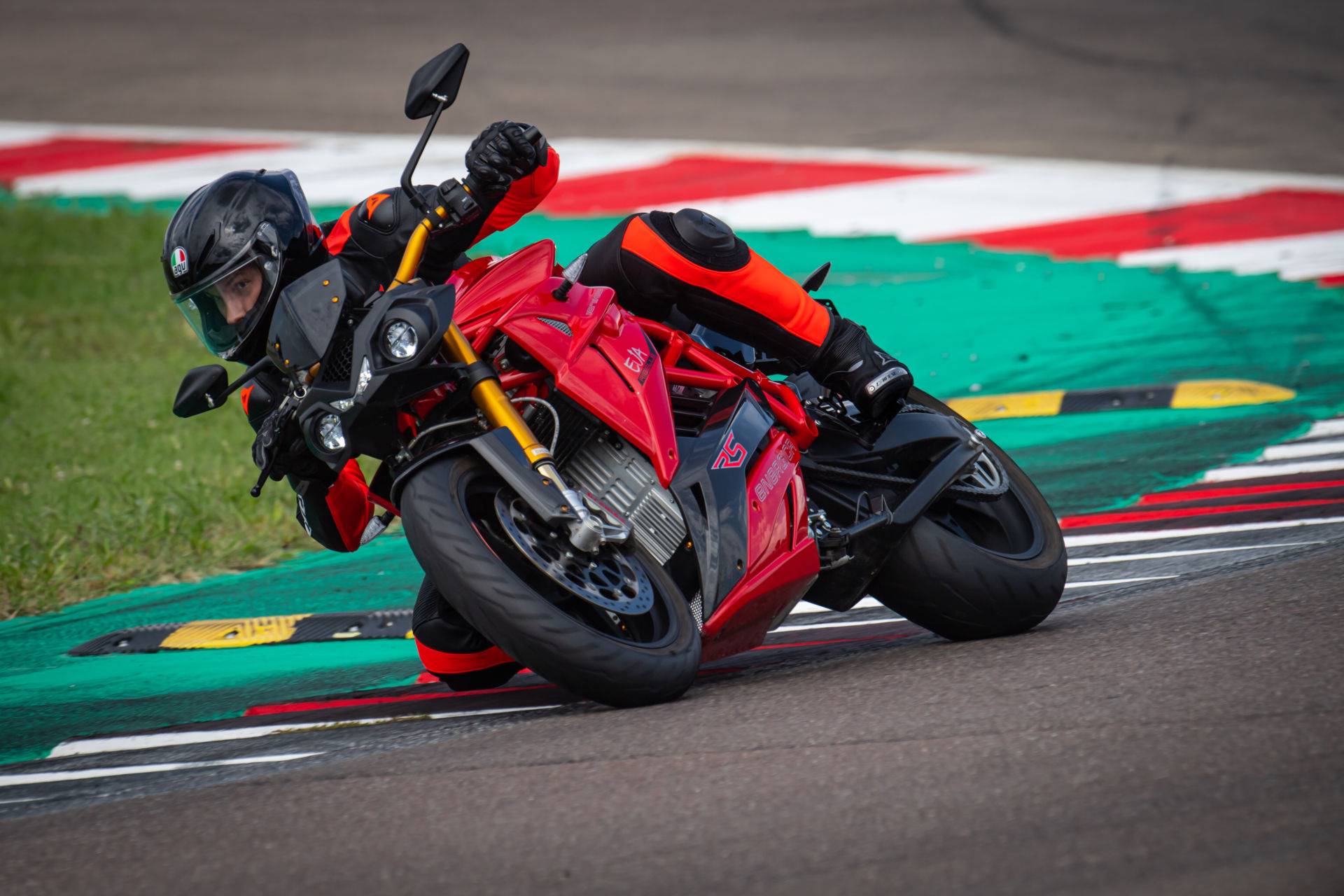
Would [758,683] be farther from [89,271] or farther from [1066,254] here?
[89,271]

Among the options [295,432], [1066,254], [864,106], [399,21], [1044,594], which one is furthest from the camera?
[399,21]

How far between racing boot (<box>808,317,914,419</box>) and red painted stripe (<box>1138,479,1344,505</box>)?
5.03 ft

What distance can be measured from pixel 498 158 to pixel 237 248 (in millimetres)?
660

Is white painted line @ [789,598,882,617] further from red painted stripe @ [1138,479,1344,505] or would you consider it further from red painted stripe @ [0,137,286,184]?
A: red painted stripe @ [0,137,286,184]

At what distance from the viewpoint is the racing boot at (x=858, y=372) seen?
3.87m

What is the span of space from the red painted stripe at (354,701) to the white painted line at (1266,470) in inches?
108

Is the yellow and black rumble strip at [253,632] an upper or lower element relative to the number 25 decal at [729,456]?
lower

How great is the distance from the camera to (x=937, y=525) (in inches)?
146

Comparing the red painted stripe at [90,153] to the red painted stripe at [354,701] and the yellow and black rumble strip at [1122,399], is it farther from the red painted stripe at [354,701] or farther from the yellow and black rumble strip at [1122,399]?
the red painted stripe at [354,701]

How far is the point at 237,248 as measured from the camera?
3.36 meters

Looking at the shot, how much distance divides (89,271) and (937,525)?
7666 mm

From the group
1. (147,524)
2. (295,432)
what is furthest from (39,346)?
(295,432)

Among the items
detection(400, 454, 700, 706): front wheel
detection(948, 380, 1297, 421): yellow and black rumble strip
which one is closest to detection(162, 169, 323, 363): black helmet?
detection(400, 454, 700, 706): front wheel

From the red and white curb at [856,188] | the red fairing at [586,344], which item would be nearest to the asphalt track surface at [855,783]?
the red fairing at [586,344]
